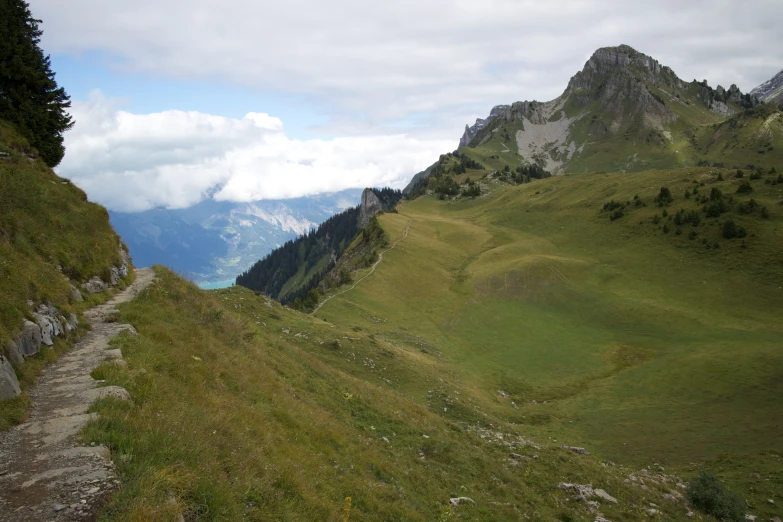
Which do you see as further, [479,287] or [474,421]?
[479,287]

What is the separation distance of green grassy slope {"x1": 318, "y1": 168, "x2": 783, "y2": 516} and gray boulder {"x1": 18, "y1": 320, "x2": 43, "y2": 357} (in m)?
23.3

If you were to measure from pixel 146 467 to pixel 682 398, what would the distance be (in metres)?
43.2

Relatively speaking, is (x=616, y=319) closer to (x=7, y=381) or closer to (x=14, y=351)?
(x=14, y=351)

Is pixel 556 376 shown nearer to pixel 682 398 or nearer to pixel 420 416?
pixel 682 398

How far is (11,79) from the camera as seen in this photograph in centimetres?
2919

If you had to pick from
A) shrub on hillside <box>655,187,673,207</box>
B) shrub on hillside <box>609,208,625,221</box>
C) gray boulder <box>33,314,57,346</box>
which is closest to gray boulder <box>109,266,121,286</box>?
gray boulder <box>33,314,57,346</box>

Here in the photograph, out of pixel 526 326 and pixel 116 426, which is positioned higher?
pixel 116 426

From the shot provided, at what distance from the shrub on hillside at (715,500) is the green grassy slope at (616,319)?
582 centimetres

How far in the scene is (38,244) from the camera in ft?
59.4

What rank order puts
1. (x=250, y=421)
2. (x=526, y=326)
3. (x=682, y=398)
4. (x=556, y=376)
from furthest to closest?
(x=526, y=326)
(x=556, y=376)
(x=682, y=398)
(x=250, y=421)

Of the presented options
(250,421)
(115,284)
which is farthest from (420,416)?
(115,284)

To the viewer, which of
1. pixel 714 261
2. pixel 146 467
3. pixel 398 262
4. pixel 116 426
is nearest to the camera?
pixel 146 467

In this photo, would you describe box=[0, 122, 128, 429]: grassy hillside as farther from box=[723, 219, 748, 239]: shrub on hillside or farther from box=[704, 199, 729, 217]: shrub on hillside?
box=[704, 199, 729, 217]: shrub on hillside

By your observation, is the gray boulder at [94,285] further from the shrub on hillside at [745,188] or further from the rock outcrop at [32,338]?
the shrub on hillside at [745,188]
